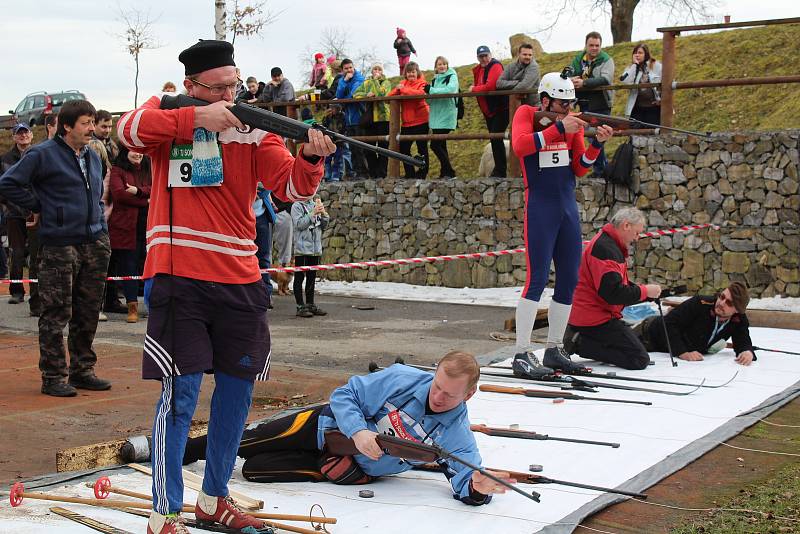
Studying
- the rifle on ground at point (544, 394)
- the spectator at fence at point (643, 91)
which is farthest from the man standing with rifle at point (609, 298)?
the spectator at fence at point (643, 91)

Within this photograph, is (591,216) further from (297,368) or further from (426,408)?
(426,408)

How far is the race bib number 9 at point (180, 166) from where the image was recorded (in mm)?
3988

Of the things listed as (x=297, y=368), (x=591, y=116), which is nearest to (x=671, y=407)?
(x=591, y=116)

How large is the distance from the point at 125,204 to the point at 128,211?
86 millimetres

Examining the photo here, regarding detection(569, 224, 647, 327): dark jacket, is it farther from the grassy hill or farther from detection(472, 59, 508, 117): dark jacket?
the grassy hill

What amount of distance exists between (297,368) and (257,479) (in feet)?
11.3

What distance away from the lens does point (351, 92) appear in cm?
1639

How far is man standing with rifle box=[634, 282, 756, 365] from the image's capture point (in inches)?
325

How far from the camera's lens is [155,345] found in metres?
3.88

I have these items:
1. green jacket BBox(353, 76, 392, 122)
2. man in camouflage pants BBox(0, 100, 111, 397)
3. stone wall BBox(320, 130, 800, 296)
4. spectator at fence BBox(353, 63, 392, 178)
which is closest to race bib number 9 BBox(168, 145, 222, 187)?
man in camouflage pants BBox(0, 100, 111, 397)

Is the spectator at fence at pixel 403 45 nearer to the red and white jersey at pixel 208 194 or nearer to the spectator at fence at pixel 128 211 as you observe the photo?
the spectator at fence at pixel 128 211

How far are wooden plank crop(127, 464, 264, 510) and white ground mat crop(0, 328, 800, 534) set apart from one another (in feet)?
0.22

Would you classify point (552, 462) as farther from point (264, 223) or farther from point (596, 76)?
point (596, 76)

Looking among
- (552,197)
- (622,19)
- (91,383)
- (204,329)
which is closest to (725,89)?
(622,19)
